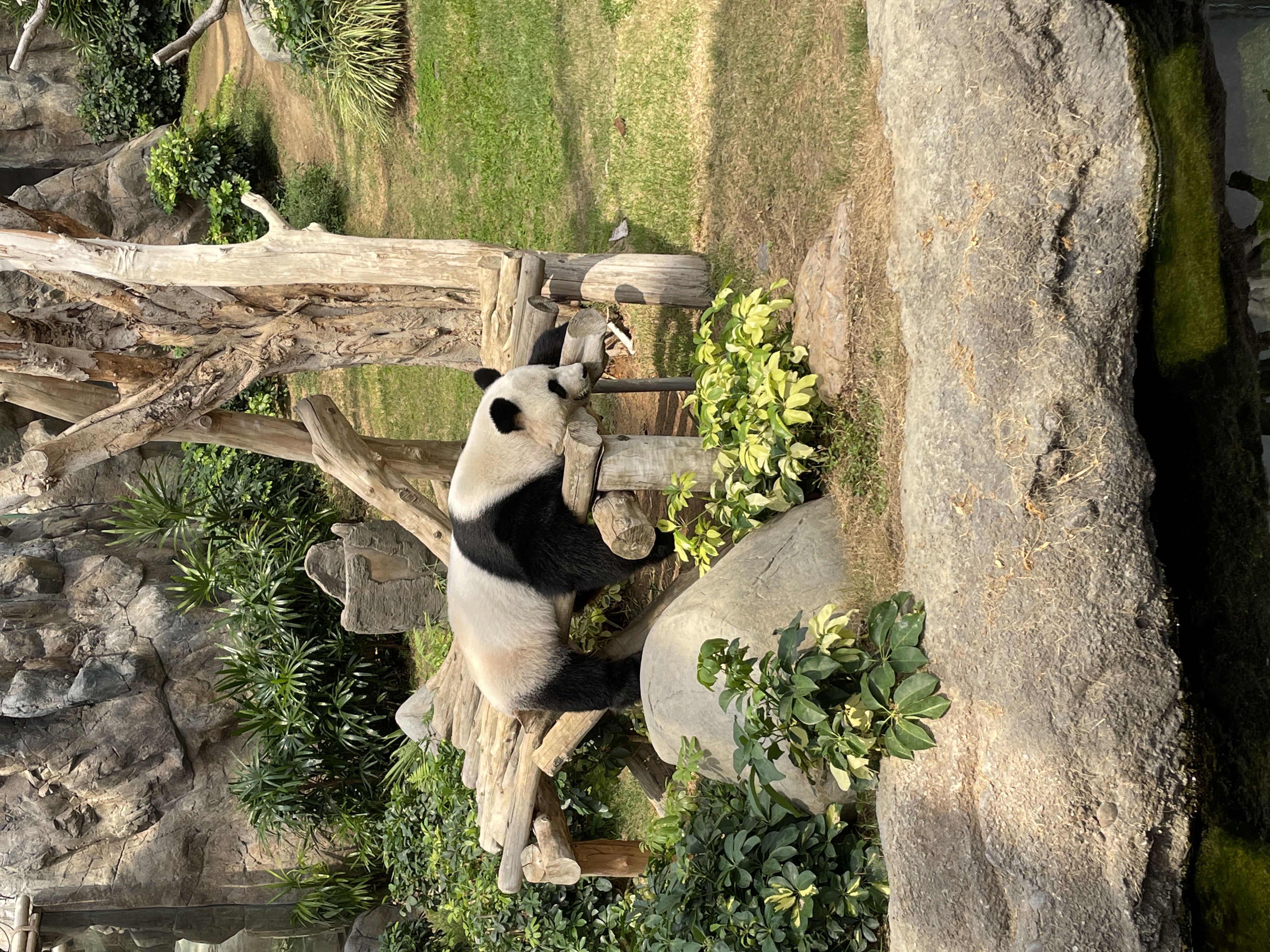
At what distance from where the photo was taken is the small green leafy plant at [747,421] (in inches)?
147

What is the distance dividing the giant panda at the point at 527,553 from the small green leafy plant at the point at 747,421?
1.16 ft

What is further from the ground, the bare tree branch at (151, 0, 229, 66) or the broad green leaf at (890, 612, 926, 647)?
the bare tree branch at (151, 0, 229, 66)

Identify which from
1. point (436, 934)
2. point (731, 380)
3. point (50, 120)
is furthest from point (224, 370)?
point (50, 120)

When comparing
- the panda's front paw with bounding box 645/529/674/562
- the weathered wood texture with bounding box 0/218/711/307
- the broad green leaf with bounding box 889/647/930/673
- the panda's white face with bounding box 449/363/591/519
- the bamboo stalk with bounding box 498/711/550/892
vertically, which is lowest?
the bamboo stalk with bounding box 498/711/550/892

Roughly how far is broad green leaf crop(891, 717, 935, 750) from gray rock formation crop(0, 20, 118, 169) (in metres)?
14.3

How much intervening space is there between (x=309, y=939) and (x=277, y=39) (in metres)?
9.34

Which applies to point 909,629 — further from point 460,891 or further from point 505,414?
point 460,891

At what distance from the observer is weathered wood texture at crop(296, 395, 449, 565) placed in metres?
5.66

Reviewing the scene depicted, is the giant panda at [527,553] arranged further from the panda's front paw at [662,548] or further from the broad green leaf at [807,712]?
the broad green leaf at [807,712]

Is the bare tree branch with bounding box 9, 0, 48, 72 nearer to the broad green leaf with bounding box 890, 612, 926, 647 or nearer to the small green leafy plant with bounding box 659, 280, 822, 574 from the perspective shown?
the small green leafy plant with bounding box 659, 280, 822, 574

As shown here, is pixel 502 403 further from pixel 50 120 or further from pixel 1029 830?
pixel 50 120

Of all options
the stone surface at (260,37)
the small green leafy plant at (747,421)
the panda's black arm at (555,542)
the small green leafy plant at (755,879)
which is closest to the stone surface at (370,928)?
the small green leafy plant at (755,879)

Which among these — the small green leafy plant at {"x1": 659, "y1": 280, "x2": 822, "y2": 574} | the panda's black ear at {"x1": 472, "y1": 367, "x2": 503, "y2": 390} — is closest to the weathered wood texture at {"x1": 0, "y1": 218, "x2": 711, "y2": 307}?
the panda's black ear at {"x1": 472, "y1": 367, "x2": 503, "y2": 390}

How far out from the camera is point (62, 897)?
8.91 metres
